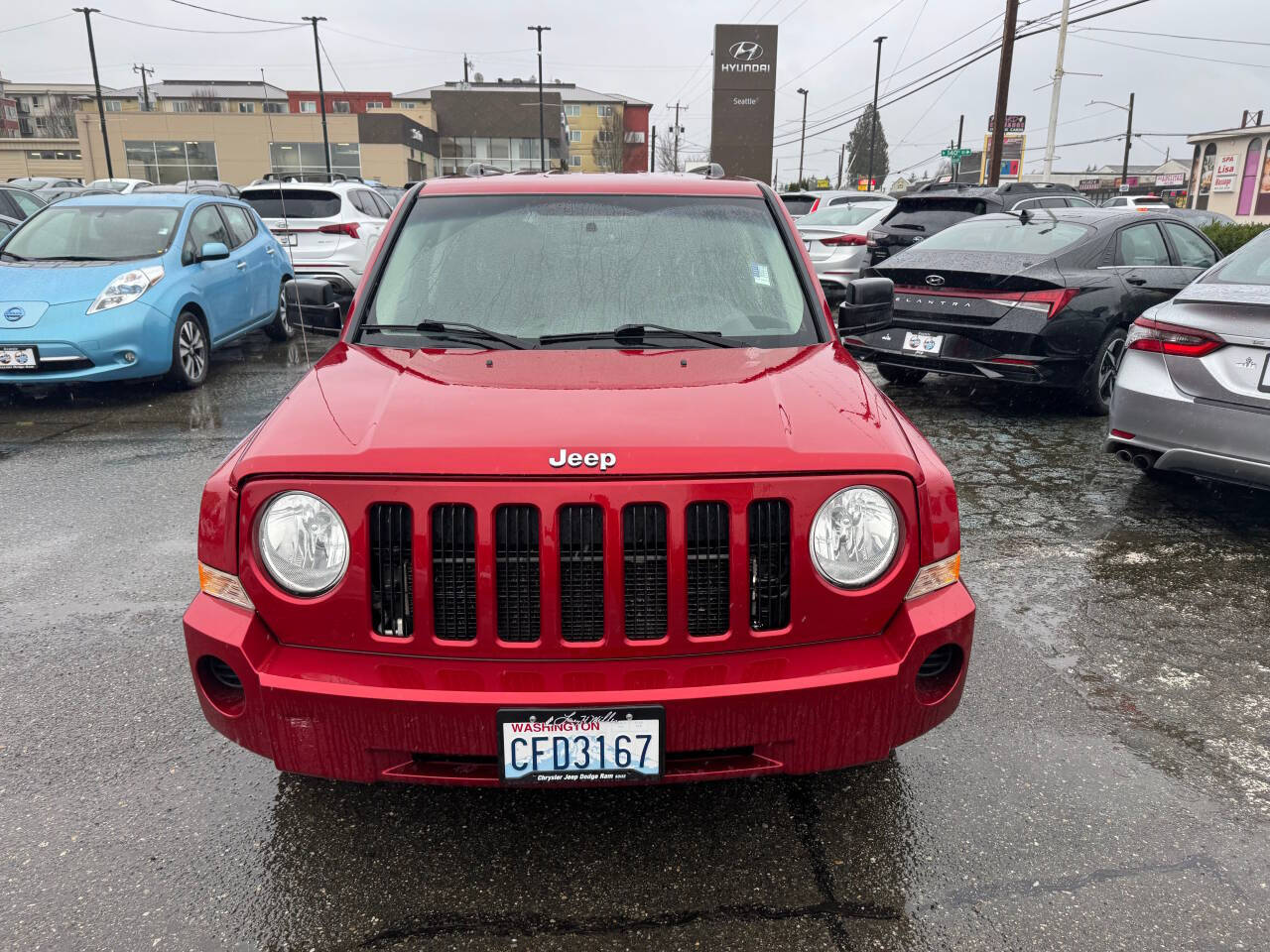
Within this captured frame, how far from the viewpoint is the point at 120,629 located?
11.8 feet

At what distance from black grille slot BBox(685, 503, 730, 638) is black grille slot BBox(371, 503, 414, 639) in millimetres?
618

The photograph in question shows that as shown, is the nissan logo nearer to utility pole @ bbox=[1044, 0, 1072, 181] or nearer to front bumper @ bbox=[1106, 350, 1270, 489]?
utility pole @ bbox=[1044, 0, 1072, 181]

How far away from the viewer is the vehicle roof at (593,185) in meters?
3.51

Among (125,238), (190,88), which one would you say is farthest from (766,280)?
(190,88)

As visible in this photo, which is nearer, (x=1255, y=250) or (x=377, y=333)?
(x=377, y=333)

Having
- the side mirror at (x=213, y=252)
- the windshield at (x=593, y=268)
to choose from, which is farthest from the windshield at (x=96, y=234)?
the windshield at (x=593, y=268)

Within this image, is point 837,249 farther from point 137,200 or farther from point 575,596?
point 575,596

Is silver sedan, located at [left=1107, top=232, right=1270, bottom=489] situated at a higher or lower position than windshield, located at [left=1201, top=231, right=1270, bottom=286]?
lower

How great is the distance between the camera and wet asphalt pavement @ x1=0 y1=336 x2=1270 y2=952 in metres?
2.12

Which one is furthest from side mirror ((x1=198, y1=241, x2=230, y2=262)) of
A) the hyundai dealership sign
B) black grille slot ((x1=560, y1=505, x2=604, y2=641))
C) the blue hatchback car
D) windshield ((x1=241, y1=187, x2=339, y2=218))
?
the hyundai dealership sign

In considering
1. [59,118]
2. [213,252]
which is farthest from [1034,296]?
[59,118]

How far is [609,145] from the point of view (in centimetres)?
8088

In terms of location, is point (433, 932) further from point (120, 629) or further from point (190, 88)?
point (190, 88)

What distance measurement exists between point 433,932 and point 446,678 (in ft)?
2.03
